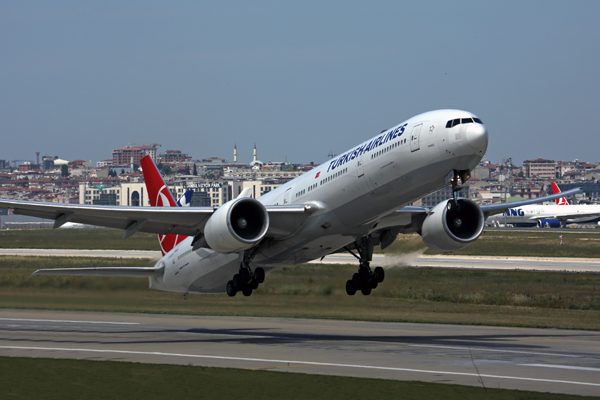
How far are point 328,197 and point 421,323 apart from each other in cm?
1212

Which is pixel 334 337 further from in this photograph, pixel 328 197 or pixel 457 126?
pixel 457 126

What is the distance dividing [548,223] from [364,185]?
139158 mm

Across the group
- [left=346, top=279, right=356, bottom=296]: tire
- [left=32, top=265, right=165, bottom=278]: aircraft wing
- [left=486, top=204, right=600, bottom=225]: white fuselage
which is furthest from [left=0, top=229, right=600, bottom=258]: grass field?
[left=346, top=279, right=356, bottom=296]: tire

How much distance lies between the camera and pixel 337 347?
1090 inches

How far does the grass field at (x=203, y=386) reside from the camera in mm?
17875

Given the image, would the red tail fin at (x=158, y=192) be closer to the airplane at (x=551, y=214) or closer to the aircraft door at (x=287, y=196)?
the aircraft door at (x=287, y=196)

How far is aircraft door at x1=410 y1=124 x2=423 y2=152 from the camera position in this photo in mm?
25750

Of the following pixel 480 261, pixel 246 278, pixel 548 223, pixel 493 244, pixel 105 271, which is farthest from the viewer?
pixel 548 223

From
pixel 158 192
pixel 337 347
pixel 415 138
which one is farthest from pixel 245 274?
pixel 158 192

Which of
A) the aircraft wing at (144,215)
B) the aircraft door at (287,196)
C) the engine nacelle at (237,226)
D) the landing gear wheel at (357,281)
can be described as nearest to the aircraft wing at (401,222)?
the landing gear wheel at (357,281)

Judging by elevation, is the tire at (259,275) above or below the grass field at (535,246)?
above

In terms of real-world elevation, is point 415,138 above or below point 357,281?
above

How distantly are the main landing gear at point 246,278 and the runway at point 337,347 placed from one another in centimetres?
217

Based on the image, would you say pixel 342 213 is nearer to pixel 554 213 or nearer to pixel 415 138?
pixel 415 138
